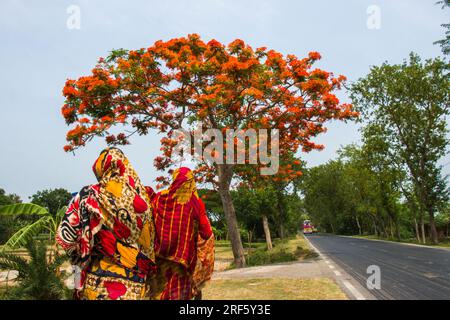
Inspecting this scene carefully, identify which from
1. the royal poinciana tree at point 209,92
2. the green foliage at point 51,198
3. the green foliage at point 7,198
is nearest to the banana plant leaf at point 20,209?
the royal poinciana tree at point 209,92

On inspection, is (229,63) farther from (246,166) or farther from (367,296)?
(367,296)

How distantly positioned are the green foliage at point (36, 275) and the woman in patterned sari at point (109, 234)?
319cm

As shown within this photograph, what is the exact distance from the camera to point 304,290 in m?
8.11

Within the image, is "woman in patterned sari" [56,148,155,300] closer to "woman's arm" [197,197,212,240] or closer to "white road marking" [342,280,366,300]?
"woman's arm" [197,197,212,240]

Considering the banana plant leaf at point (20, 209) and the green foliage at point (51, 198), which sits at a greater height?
the green foliage at point (51, 198)

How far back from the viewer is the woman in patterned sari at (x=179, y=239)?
411 cm

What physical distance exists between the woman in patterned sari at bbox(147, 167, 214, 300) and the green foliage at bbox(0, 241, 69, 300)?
10.1 feet

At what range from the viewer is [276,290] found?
8.21 meters

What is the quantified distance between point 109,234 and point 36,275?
11.8 feet

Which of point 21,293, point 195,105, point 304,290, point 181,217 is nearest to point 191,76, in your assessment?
point 195,105

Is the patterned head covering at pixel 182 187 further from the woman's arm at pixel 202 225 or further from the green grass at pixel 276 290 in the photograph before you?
the green grass at pixel 276 290

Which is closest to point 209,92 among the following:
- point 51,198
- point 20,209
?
point 20,209

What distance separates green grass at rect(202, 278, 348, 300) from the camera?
24.5 ft

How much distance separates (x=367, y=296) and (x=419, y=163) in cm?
2713
